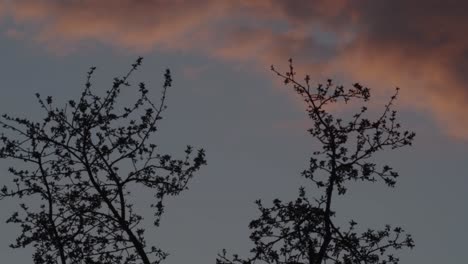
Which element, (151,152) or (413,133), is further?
(151,152)

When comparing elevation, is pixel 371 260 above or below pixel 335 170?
below

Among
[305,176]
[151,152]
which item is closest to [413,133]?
[305,176]

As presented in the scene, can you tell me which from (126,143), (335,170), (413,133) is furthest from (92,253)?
(413,133)

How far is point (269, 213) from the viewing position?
23.0 meters

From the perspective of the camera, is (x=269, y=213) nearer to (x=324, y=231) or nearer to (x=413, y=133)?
(x=324, y=231)

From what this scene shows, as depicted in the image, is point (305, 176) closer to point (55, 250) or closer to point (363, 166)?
point (363, 166)

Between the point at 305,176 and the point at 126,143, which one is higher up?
the point at 126,143

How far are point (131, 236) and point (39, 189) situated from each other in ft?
9.80

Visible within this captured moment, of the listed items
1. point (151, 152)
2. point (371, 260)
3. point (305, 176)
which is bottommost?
point (371, 260)

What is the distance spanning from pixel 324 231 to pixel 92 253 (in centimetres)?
633

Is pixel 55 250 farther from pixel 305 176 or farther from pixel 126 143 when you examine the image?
pixel 305 176

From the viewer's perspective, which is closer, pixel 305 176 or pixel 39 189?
pixel 305 176

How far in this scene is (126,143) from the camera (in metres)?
24.8

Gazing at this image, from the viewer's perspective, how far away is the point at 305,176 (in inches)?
912
